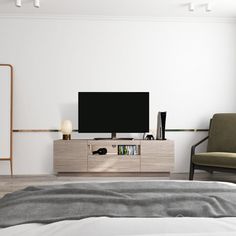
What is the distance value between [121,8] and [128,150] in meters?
2.12

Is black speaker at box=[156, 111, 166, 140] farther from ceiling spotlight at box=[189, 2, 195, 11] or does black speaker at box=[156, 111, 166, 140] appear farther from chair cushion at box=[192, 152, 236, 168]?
ceiling spotlight at box=[189, 2, 195, 11]

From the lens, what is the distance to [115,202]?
168 centimetres

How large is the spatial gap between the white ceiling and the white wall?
0.16 m

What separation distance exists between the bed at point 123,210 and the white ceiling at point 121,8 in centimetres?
385

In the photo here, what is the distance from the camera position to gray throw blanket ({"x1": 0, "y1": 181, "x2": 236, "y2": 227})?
149 centimetres

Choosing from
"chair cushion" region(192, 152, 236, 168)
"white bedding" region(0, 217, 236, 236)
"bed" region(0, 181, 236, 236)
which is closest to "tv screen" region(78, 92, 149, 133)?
"chair cushion" region(192, 152, 236, 168)

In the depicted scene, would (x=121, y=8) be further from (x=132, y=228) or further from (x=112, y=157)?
(x=132, y=228)

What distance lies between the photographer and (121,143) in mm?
5645

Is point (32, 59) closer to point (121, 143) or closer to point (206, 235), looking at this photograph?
point (121, 143)

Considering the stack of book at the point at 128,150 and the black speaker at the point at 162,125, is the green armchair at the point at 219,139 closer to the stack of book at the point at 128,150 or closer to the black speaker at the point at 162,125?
the black speaker at the point at 162,125

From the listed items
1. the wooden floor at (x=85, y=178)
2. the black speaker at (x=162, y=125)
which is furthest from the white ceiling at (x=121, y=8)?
the wooden floor at (x=85, y=178)

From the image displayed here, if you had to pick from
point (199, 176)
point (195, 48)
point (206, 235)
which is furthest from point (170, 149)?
point (206, 235)

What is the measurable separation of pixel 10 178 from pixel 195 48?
3.52 meters

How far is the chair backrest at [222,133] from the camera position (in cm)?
553
